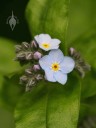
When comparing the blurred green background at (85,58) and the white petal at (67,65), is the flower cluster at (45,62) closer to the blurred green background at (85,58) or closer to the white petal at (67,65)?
the white petal at (67,65)

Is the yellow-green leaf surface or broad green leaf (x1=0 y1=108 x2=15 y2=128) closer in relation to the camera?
the yellow-green leaf surface

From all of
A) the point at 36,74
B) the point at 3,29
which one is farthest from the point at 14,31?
the point at 36,74

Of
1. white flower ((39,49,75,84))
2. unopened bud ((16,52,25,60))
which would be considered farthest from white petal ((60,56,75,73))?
unopened bud ((16,52,25,60))

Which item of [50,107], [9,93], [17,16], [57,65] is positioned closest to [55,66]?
[57,65]

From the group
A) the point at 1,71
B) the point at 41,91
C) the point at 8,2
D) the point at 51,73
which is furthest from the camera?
the point at 8,2

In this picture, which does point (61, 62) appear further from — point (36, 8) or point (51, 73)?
point (36, 8)

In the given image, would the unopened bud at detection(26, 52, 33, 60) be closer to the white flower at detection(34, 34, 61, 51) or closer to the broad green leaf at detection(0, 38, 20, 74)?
the white flower at detection(34, 34, 61, 51)
